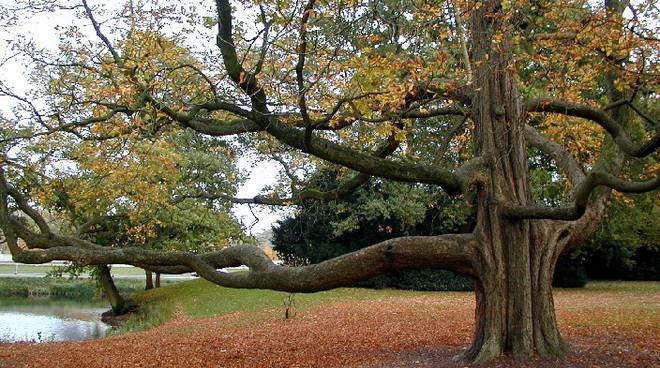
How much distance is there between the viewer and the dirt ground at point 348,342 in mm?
9070

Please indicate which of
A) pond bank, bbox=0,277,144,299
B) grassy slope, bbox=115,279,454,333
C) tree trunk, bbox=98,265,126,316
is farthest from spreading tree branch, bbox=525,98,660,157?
pond bank, bbox=0,277,144,299

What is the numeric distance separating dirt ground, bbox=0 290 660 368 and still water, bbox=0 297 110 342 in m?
4.26

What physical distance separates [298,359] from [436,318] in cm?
627

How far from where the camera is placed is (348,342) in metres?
11.6

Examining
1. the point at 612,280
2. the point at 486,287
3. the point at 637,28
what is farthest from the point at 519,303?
the point at 612,280

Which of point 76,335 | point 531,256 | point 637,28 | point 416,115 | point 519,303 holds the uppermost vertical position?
point 637,28

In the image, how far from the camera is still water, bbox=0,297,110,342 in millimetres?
19312

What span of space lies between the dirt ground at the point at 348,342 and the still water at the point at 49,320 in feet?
14.0

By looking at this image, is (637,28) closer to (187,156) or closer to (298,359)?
(298,359)

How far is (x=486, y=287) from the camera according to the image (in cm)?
827

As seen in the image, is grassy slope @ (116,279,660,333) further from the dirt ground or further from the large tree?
the large tree

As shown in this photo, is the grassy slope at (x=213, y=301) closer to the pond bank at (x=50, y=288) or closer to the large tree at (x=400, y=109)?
the pond bank at (x=50, y=288)

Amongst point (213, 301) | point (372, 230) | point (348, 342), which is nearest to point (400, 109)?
point (348, 342)

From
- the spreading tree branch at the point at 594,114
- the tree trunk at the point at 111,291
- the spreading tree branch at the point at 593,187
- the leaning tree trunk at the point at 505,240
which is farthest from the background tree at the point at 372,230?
the spreading tree branch at the point at 593,187
